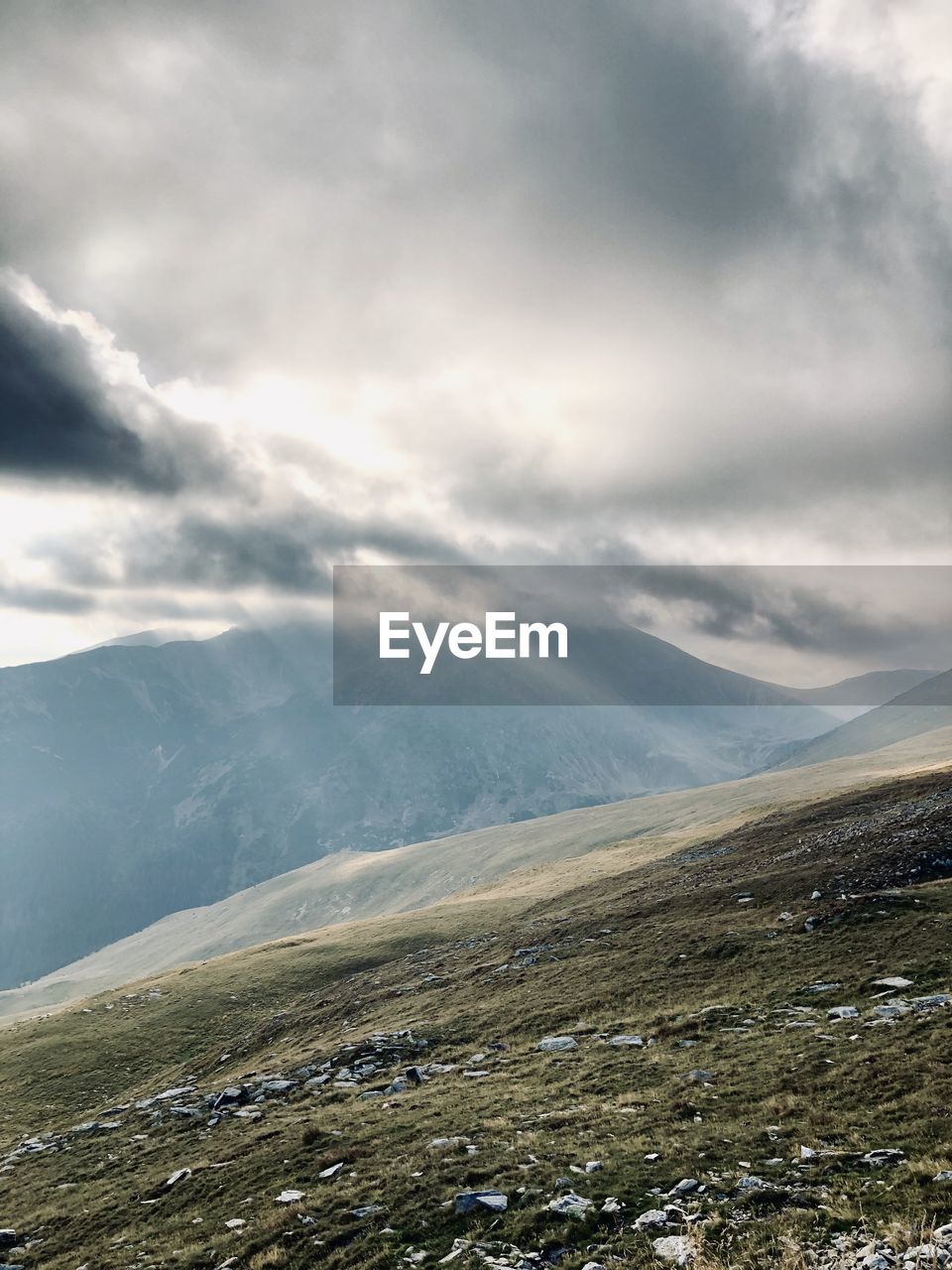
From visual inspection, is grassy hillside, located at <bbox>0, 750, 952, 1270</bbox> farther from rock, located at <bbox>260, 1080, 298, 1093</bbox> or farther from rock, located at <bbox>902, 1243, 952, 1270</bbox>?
rock, located at <bbox>260, 1080, 298, 1093</bbox>

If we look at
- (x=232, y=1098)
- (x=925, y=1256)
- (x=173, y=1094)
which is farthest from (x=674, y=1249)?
(x=173, y=1094)

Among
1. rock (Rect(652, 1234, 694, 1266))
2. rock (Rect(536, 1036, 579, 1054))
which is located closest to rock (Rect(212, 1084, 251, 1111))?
rock (Rect(536, 1036, 579, 1054))

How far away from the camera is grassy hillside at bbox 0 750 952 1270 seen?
16094mm

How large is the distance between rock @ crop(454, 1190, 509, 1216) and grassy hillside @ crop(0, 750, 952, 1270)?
9.3 inches

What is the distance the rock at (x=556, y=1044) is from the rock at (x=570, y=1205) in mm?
15410

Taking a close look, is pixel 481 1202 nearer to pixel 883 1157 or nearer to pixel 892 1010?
pixel 883 1157

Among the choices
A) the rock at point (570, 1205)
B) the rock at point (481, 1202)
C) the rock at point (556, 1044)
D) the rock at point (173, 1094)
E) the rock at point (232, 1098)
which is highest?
the rock at point (570, 1205)

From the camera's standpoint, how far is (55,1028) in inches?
2394

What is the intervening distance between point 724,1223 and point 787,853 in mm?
56499

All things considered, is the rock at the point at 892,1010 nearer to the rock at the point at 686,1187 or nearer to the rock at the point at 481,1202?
the rock at the point at 686,1187

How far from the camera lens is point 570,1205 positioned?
661 inches

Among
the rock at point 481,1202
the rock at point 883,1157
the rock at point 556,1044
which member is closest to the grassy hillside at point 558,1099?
the rock at point 883,1157

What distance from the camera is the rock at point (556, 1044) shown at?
3195 centimetres

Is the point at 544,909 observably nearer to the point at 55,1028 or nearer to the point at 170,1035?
the point at 170,1035
